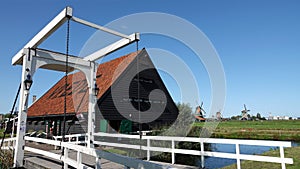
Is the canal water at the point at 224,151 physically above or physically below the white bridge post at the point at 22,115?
below

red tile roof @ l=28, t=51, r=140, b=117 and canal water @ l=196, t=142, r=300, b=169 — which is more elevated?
red tile roof @ l=28, t=51, r=140, b=117

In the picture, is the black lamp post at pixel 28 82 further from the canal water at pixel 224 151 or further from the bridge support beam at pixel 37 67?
the canal water at pixel 224 151

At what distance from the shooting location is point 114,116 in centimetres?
1373

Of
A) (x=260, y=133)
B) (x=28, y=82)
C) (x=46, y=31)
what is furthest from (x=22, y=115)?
(x=260, y=133)

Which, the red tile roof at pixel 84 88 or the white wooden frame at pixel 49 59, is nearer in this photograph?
the white wooden frame at pixel 49 59

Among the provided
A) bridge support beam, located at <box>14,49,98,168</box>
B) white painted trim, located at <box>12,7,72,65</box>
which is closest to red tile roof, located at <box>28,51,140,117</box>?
bridge support beam, located at <box>14,49,98,168</box>

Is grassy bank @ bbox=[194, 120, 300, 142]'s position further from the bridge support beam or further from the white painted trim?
the white painted trim

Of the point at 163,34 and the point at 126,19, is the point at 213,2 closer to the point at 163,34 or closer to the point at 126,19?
the point at 163,34

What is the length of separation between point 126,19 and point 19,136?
167 inches

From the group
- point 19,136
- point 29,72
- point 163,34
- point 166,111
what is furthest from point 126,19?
point 166,111

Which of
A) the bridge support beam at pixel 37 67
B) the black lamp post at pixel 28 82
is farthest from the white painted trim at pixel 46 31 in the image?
the black lamp post at pixel 28 82

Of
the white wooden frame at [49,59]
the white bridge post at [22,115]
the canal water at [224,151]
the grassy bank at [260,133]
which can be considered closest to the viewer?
the white wooden frame at [49,59]

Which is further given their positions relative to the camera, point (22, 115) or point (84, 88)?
point (84, 88)

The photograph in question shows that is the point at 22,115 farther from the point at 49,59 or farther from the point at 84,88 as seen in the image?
the point at 84,88
